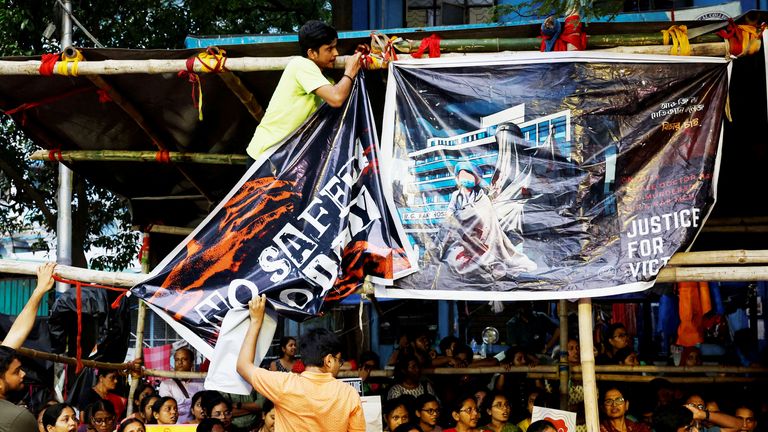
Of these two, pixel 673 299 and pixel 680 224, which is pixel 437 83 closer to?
pixel 680 224

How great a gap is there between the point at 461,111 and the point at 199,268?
1.82m

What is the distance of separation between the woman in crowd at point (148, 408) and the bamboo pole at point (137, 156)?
212cm

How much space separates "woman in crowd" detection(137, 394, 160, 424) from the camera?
794cm

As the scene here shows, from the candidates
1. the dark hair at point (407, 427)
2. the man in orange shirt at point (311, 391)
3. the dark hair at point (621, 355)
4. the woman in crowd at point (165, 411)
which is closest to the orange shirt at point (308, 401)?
the man in orange shirt at point (311, 391)

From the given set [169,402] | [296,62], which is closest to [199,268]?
[296,62]

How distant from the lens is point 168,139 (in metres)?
7.18

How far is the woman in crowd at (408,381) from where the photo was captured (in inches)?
322

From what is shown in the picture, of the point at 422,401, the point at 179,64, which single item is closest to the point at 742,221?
the point at 422,401

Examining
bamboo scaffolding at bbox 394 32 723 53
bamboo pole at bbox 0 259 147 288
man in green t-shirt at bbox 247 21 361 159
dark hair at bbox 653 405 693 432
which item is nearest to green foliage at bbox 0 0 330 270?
bamboo pole at bbox 0 259 147 288

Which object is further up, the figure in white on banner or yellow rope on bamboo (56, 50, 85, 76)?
yellow rope on bamboo (56, 50, 85, 76)

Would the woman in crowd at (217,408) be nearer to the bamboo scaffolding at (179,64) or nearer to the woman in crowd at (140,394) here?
the woman in crowd at (140,394)

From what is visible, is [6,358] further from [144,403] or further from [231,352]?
[144,403]

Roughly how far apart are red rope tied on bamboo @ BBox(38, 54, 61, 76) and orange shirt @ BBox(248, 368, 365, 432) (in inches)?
94.3

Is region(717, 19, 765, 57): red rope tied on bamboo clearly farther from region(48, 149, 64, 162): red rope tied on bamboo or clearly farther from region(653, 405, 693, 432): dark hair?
region(48, 149, 64, 162): red rope tied on bamboo
